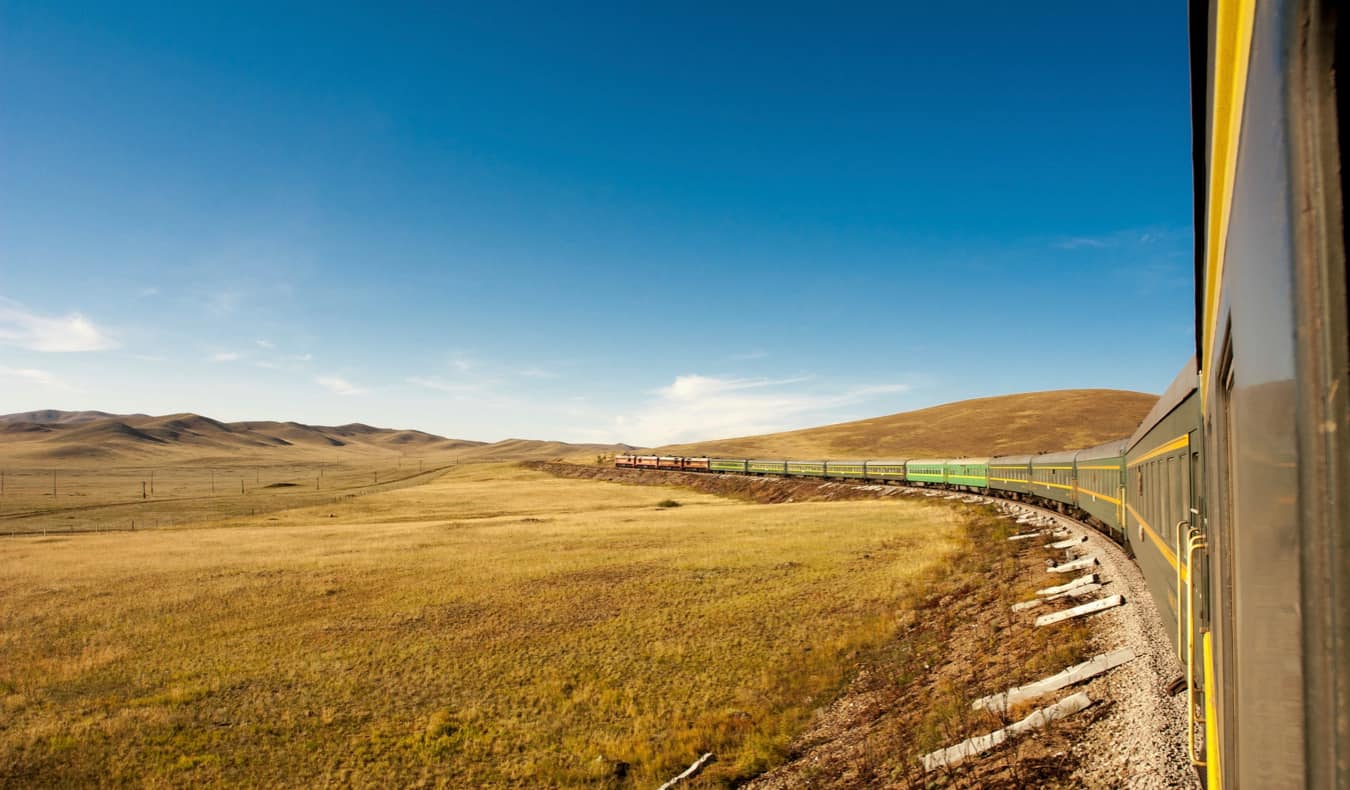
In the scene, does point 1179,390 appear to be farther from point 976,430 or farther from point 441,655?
point 976,430

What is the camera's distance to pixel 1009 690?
402 inches

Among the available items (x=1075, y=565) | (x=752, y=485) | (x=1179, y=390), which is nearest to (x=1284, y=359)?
(x=1179, y=390)

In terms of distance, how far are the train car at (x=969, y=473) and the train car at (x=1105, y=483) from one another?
18.9 m

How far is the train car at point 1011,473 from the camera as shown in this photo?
3666 cm

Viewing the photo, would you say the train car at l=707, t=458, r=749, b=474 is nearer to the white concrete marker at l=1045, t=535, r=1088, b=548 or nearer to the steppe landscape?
the steppe landscape

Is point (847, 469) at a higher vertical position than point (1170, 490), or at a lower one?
lower

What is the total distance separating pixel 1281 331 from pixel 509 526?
138ft

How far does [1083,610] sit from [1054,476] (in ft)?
66.5

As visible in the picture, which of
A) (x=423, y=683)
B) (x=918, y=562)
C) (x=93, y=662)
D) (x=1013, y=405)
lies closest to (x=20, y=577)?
(x=93, y=662)

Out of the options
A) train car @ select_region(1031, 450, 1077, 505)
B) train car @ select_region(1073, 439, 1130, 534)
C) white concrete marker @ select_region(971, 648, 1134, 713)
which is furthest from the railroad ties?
train car @ select_region(1031, 450, 1077, 505)

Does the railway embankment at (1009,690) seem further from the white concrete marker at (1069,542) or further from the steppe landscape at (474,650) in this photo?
the white concrete marker at (1069,542)

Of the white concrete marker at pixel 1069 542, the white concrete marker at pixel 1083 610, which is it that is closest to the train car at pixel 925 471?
the white concrete marker at pixel 1069 542

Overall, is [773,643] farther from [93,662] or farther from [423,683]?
[93,662]

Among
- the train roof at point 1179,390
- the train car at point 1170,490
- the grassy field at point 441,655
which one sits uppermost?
the train roof at point 1179,390
